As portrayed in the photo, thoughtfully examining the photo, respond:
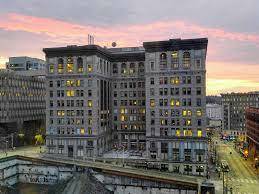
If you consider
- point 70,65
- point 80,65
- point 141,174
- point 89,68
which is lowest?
point 141,174

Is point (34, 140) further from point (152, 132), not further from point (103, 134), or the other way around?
point (152, 132)

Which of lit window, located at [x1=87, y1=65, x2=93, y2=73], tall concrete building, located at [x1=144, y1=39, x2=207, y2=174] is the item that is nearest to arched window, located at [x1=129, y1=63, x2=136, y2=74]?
tall concrete building, located at [x1=144, y1=39, x2=207, y2=174]

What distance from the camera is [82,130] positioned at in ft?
385

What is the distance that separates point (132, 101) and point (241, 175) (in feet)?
168

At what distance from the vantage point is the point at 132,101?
A: 131m

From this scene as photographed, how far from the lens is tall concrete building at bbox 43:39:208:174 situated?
108 metres

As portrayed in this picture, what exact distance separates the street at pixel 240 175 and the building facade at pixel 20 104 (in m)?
95.0

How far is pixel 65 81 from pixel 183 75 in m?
44.3

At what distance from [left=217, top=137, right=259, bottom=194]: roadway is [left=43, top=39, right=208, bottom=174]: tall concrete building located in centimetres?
1143

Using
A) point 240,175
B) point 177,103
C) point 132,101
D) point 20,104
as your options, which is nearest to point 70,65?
point 132,101

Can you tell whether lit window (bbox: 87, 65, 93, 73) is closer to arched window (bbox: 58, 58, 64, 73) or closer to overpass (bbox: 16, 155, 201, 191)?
arched window (bbox: 58, 58, 64, 73)

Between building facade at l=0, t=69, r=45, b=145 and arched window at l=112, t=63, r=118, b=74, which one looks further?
building facade at l=0, t=69, r=45, b=145

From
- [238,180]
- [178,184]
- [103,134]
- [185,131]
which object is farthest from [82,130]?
[238,180]

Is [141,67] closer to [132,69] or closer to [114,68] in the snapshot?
[132,69]
